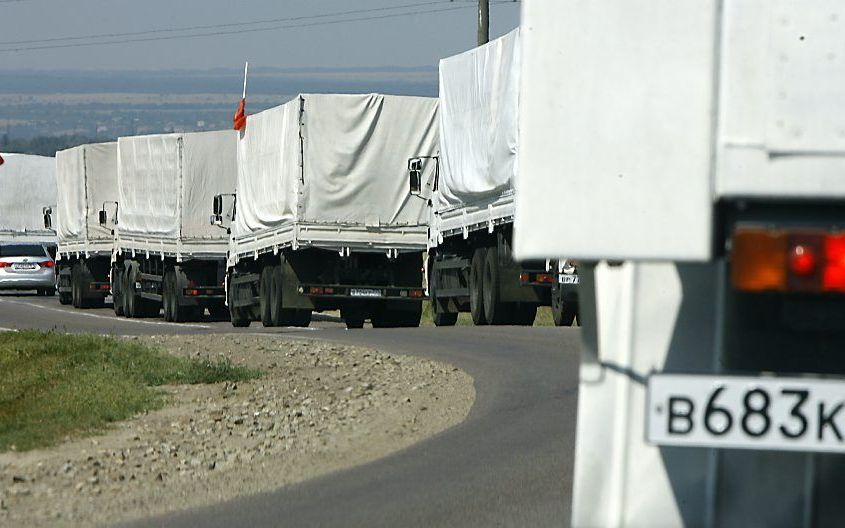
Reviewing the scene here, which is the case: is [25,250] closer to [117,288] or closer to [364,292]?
[117,288]

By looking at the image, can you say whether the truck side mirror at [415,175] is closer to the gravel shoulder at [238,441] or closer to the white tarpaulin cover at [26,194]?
the gravel shoulder at [238,441]

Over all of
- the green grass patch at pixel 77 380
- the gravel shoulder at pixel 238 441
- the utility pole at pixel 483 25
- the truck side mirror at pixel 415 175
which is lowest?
the green grass patch at pixel 77 380

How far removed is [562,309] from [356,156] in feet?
16.4

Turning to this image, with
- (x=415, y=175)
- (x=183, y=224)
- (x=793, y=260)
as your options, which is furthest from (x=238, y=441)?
(x=183, y=224)

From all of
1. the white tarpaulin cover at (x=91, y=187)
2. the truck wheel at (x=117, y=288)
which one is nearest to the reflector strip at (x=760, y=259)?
the truck wheel at (x=117, y=288)

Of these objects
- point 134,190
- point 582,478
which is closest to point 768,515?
point 582,478

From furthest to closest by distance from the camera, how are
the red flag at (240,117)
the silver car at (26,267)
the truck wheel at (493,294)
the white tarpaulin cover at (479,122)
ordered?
the silver car at (26,267) → the red flag at (240,117) → the truck wheel at (493,294) → the white tarpaulin cover at (479,122)

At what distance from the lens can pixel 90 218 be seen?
43125 millimetres

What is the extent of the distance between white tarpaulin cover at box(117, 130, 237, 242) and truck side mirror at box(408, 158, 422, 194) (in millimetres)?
8032

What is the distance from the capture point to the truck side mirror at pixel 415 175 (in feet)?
86.2

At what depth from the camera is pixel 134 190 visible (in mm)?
38969

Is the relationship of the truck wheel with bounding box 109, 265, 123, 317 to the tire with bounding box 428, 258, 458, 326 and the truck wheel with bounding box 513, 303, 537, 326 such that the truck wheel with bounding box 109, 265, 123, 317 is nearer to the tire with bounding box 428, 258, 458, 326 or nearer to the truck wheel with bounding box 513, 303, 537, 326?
the tire with bounding box 428, 258, 458, 326

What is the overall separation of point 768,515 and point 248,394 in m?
10.7

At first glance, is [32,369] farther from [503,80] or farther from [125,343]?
[503,80]
